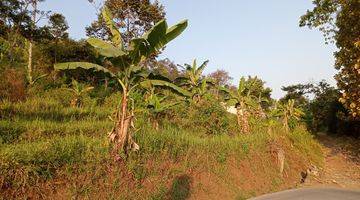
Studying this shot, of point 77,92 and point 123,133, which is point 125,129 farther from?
point 77,92

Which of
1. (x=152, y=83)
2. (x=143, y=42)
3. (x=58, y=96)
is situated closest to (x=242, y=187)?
(x=152, y=83)

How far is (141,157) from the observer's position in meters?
9.65

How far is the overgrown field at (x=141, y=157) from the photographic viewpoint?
24.8 feet

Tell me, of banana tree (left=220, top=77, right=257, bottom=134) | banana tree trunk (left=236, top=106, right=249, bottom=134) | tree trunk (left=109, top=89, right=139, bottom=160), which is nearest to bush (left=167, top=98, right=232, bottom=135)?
banana tree trunk (left=236, top=106, right=249, bottom=134)

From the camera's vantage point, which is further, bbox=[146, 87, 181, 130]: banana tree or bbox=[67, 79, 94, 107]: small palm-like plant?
bbox=[67, 79, 94, 107]: small palm-like plant

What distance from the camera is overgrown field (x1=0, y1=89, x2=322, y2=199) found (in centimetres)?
757

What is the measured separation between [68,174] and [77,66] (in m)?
3.24

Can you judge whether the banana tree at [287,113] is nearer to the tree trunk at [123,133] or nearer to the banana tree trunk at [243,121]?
the banana tree trunk at [243,121]

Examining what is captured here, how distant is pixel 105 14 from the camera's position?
10.3 meters

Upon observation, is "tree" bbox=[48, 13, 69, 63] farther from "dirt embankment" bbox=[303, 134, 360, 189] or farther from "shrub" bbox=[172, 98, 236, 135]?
"dirt embankment" bbox=[303, 134, 360, 189]

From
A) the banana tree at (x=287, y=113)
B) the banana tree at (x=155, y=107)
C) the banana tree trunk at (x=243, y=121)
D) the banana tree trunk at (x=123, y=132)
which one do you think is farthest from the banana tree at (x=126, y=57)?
the banana tree at (x=287, y=113)

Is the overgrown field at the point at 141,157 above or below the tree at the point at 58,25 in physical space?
below

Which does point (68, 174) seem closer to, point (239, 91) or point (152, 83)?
point (152, 83)

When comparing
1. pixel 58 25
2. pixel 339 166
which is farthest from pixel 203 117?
pixel 58 25
